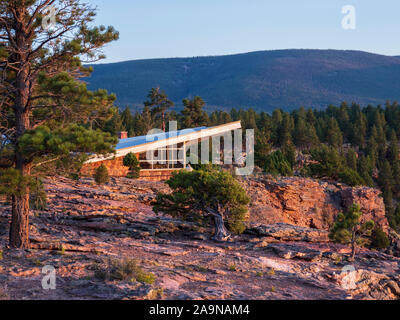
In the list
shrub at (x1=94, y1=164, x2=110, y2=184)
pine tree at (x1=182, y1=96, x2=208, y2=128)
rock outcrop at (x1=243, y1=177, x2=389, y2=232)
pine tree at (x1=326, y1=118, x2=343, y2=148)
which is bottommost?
rock outcrop at (x1=243, y1=177, x2=389, y2=232)

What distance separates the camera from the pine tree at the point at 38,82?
319 inches

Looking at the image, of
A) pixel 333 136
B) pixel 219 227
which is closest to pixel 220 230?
pixel 219 227

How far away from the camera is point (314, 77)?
197375mm

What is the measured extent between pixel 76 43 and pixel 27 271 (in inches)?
180

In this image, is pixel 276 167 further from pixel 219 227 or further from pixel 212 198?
pixel 212 198

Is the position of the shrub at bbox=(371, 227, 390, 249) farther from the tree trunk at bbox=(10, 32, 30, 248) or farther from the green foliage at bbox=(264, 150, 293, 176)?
the tree trunk at bbox=(10, 32, 30, 248)

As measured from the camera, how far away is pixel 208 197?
1302 centimetres

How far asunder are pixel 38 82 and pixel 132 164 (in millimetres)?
14460

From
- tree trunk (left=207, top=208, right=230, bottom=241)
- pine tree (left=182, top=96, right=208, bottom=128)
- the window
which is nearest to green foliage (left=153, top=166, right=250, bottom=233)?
tree trunk (left=207, top=208, right=230, bottom=241)

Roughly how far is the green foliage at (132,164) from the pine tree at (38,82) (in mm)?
13366

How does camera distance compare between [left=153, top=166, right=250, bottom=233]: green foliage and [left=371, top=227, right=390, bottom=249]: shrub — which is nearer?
[left=153, top=166, right=250, bottom=233]: green foliage

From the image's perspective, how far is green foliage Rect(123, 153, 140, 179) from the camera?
2250 cm

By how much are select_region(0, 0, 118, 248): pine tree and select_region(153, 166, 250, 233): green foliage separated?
4692 millimetres
